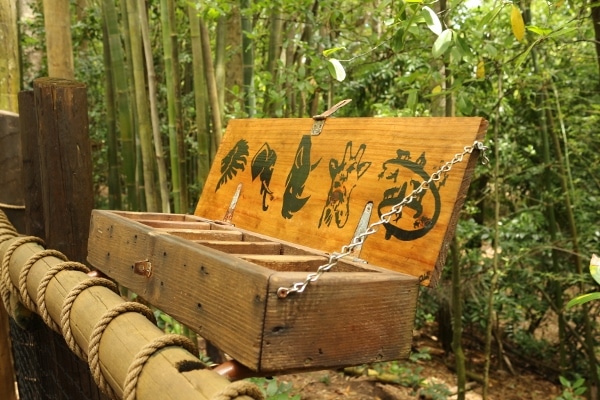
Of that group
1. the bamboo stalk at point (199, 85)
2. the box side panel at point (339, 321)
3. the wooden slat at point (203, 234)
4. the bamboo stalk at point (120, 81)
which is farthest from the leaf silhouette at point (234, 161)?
the bamboo stalk at point (120, 81)

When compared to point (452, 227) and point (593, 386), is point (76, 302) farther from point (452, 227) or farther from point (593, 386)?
point (593, 386)

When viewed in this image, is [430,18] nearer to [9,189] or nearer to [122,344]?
[122,344]

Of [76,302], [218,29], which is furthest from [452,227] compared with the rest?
[218,29]

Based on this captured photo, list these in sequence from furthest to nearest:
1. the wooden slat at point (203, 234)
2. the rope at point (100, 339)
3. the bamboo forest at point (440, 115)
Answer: the bamboo forest at point (440, 115)
the wooden slat at point (203, 234)
the rope at point (100, 339)

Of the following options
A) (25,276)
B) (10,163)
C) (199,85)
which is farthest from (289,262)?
(199,85)

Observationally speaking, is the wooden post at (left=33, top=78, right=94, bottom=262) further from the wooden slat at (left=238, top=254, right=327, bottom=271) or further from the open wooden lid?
the wooden slat at (left=238, top=254, right=327, bottom=271)

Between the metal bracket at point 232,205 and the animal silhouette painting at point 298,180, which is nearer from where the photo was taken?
the animal silhouette painting at point 298,180

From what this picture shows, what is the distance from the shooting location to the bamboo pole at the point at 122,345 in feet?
2.60

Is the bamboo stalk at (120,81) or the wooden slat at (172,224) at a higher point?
the bamboo stalk at (120,81)

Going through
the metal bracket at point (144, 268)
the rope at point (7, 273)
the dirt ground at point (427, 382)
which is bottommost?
the dirt ground at point (427, 382)

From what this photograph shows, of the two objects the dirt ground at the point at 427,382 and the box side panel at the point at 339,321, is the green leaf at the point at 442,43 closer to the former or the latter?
the box side panel at the point at 339,321

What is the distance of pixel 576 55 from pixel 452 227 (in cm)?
408

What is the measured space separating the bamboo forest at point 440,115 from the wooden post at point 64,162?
0.91 meters

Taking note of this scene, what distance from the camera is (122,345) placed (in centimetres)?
101
